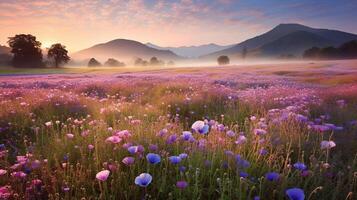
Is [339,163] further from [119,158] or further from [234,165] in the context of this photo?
[119,158]

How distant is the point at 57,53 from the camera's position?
6412cm

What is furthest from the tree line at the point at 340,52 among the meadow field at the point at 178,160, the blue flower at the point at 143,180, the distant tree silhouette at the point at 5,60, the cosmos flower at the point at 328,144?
the distant tree silhouette at the point at 5,60

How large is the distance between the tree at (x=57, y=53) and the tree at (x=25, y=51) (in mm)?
5317

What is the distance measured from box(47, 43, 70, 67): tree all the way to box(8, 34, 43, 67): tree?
5.32m

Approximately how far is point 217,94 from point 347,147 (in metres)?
4.61

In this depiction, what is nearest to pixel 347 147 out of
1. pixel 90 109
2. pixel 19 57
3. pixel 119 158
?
pixel 119 158

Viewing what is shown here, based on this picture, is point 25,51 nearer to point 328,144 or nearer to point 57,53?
point 57,53

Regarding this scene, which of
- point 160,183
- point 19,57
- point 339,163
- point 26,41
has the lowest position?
point 339,163

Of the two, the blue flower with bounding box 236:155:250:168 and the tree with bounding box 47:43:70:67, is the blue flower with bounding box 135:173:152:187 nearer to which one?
the blue flower with bounding box 236:155:250:168

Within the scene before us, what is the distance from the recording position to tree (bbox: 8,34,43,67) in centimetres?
5534

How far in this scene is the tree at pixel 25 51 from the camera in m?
55.3

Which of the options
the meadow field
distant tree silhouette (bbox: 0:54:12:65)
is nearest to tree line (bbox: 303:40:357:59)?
the meadow field

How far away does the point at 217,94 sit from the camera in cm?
817

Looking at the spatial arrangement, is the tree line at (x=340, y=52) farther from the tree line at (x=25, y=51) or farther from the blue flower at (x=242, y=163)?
the tree line at (x=25, y=51)
